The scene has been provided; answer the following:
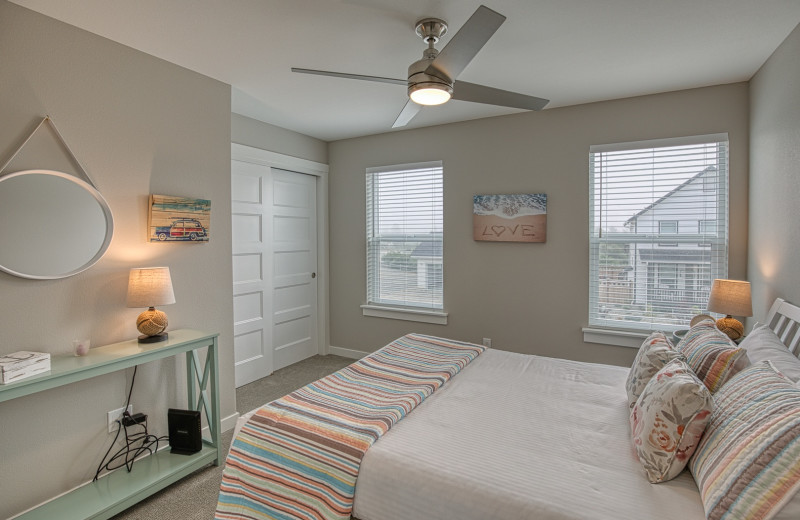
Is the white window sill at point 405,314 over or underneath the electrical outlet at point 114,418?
over

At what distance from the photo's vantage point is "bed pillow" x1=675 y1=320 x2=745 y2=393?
5.32ft

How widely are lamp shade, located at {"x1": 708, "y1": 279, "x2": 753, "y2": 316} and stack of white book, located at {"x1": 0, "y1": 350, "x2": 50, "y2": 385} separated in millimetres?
3691

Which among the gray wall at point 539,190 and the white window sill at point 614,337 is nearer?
the gray wall at point 539,190

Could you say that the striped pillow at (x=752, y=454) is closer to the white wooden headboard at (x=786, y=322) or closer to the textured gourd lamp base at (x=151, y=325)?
the white wooden headboard at (x=786, y=322)

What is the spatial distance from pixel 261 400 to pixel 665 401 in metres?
3.09

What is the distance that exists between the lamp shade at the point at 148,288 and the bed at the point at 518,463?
923 mm

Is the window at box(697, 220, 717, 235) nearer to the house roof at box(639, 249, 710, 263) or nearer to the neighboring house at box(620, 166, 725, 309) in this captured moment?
the neighboring house at box(620, 166, 725, 309)

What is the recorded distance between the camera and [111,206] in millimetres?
2320

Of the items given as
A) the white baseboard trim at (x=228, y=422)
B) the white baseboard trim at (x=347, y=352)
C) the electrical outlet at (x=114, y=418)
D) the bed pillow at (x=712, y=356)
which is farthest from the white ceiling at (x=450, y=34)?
the white baseboard trim at (x=347, y=352)

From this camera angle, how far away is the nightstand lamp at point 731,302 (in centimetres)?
249

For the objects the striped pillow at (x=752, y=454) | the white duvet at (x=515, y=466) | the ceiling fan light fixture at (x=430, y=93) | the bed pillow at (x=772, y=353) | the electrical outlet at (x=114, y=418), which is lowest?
the electrical outlet at (x=114, y=418)

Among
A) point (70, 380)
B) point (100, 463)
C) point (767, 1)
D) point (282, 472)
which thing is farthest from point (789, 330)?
point (100, 463)

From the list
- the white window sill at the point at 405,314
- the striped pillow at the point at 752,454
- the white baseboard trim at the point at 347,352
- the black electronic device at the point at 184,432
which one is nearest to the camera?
the striped pillow at the point at 752,454

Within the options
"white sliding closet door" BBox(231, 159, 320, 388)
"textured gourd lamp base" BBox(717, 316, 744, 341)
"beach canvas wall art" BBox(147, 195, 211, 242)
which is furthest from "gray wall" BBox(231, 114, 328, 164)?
"textured gourd lamp base" BBox(717, 316, 744, 341)
